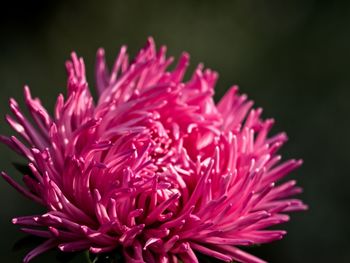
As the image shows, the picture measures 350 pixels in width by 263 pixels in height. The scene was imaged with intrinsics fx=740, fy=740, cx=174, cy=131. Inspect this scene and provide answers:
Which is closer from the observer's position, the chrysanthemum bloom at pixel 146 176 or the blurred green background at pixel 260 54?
the chrysanthemum bloom at pixel 146 176

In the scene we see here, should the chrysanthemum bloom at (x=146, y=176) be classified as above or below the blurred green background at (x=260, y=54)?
below

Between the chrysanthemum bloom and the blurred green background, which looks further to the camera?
the blurred green background

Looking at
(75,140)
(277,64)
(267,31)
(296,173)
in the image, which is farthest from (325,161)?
(75,140)

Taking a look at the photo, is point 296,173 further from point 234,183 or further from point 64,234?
point 64,234

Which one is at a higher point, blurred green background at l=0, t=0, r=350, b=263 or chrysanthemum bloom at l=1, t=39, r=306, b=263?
blurred green background at l=0, t=0, r=350, b=263
